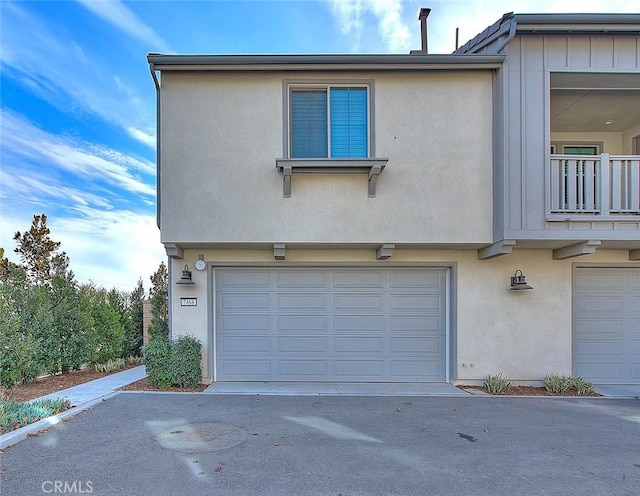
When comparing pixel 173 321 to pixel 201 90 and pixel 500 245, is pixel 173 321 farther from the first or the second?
pixel 500 245

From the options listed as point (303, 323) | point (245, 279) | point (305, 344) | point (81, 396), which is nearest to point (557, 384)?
point (305, 344)

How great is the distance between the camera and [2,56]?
827 centimetres

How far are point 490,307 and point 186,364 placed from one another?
596 cm

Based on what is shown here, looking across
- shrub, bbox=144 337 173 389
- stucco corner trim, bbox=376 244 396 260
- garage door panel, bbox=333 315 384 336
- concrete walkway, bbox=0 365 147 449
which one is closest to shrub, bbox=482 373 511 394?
garage door panel, bbox=333 315 384 336

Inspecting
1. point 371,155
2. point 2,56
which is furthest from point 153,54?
point 2,56

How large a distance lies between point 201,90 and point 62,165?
7556 millimetres

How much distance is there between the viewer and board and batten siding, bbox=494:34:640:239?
243 inches

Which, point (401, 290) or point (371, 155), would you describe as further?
point (401, 290)

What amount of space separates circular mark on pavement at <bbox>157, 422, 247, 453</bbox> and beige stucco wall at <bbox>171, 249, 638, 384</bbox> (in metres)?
Result: 2.36

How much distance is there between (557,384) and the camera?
6664 mm

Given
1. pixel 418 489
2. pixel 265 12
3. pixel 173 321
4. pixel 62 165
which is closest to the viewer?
pixel 418 489

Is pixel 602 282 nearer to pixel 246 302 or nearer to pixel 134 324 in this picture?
pixel 246 302

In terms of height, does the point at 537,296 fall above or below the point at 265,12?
below

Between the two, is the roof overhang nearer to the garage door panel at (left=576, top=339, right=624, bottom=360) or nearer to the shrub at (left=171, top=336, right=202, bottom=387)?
the garage door panel at (left=576, top=339, right=624, bottom=360)
